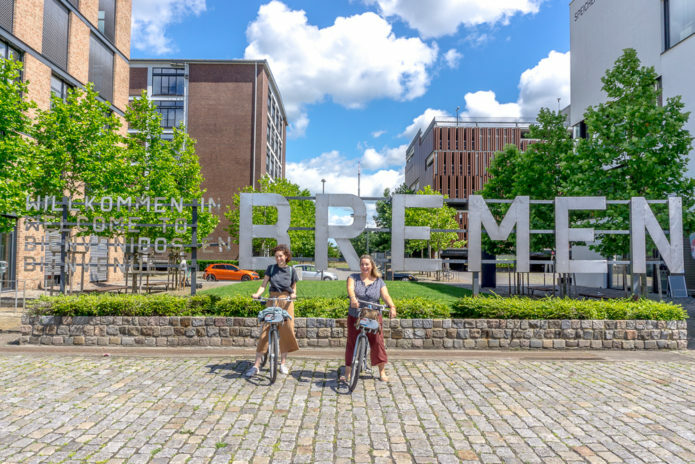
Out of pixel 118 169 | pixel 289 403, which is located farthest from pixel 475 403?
pixel 118 169

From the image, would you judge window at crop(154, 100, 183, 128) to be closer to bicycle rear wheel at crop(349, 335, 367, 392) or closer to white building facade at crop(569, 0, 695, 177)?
white building facade at crop(569, 0, 695, 177)

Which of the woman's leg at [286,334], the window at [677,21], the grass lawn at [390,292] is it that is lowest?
the grass lawn at [390,292]

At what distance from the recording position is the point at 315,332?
9.09m

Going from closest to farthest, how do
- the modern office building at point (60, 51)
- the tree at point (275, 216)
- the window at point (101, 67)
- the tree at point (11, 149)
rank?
1. the tree at point (11, 149)
2. the modern office building at point (60, 51)
3. the window at point (101, 67)
4. the tree at point (275, 216)

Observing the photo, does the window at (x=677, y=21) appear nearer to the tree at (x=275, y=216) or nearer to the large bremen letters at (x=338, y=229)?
the large bremen letters at (x=338, y=229)

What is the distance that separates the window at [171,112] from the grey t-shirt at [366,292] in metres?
54.2

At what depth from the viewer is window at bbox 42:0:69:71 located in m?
22.9

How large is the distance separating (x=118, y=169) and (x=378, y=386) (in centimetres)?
1497

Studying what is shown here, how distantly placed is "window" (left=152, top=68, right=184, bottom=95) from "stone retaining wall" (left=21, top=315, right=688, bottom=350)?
51.9 meters

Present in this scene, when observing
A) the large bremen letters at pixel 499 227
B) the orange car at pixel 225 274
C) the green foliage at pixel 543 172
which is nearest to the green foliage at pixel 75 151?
the large bremen letters at pixel 499 227

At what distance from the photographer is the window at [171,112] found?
54.9 meters

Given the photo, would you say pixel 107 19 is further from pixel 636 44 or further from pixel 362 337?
pixel 636 44

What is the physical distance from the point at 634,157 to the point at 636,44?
1642 centimetres

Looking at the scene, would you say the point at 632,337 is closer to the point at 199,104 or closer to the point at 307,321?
the point at 307,321
